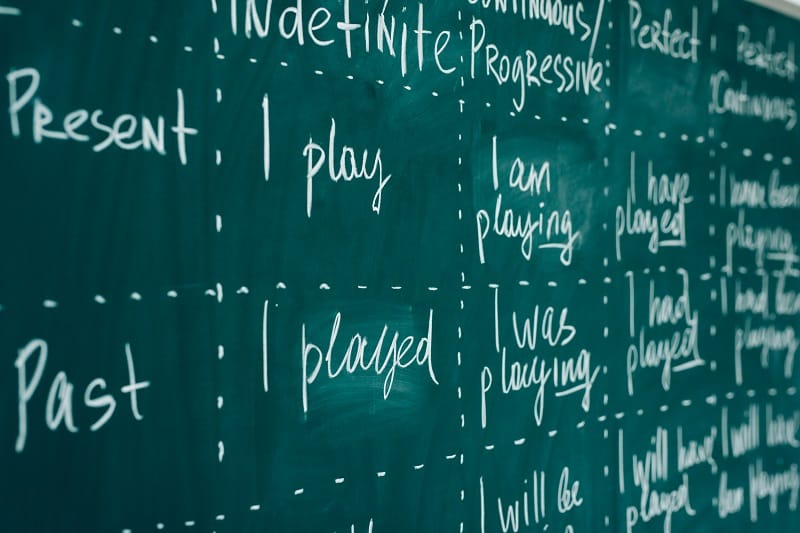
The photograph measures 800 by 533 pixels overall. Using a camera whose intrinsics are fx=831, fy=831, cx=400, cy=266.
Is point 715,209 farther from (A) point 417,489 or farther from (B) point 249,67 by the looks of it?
(B) point 249,67

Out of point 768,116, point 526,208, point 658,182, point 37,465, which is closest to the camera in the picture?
point 37,465

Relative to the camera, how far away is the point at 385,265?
1.09m

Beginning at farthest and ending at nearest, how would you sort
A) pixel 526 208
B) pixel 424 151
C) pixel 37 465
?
pixel 526 208 < pixel 424 151 < pixel 37 465

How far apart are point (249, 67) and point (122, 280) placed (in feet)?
0.94

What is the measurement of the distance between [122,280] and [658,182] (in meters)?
0.96

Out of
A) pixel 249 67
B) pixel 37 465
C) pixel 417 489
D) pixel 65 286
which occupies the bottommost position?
pixel 417 489

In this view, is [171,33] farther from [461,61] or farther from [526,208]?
[526,208]

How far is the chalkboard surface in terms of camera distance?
836mm

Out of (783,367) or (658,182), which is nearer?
(658,182)

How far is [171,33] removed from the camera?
0.90 metres

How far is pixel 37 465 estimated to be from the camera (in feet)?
2.68

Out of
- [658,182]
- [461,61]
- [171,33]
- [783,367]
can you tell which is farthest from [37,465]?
[783,367]

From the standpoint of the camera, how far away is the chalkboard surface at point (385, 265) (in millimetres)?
836

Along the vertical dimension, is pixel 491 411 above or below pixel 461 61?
below
